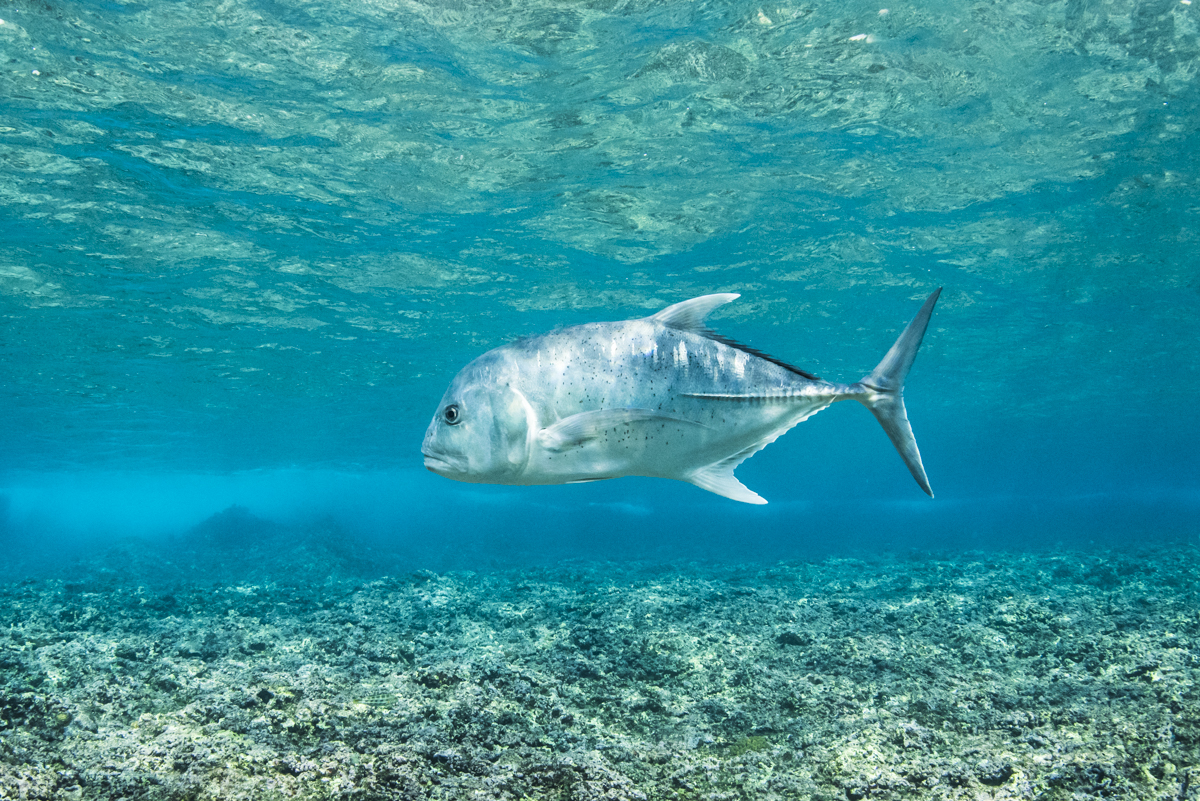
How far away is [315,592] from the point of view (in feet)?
31.1

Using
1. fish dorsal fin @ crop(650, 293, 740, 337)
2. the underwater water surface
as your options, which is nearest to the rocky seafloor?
the underwater water surface

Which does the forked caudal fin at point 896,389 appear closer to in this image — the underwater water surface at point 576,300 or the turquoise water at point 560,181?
the underwater water surface at point 576,300

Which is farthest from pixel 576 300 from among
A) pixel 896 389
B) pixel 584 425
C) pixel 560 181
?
pixel 584 425

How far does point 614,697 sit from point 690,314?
115 inches

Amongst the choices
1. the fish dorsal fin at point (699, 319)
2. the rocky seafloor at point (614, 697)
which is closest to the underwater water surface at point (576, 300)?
the rocky seafloor at point (614, 697)

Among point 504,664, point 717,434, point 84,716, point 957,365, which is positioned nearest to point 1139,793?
point 717,434

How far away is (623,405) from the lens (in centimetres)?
279

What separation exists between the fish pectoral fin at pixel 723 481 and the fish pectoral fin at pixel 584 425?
642mm

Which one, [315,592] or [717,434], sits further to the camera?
[315,592]

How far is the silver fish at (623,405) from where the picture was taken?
2.67m

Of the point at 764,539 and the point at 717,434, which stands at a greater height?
the point at 717,434

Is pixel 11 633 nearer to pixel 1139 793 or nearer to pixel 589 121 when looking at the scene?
pixel 1139 793

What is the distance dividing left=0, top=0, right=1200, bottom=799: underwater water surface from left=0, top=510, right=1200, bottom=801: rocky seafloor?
0.04 meters

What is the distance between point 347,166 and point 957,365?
30.0 m
